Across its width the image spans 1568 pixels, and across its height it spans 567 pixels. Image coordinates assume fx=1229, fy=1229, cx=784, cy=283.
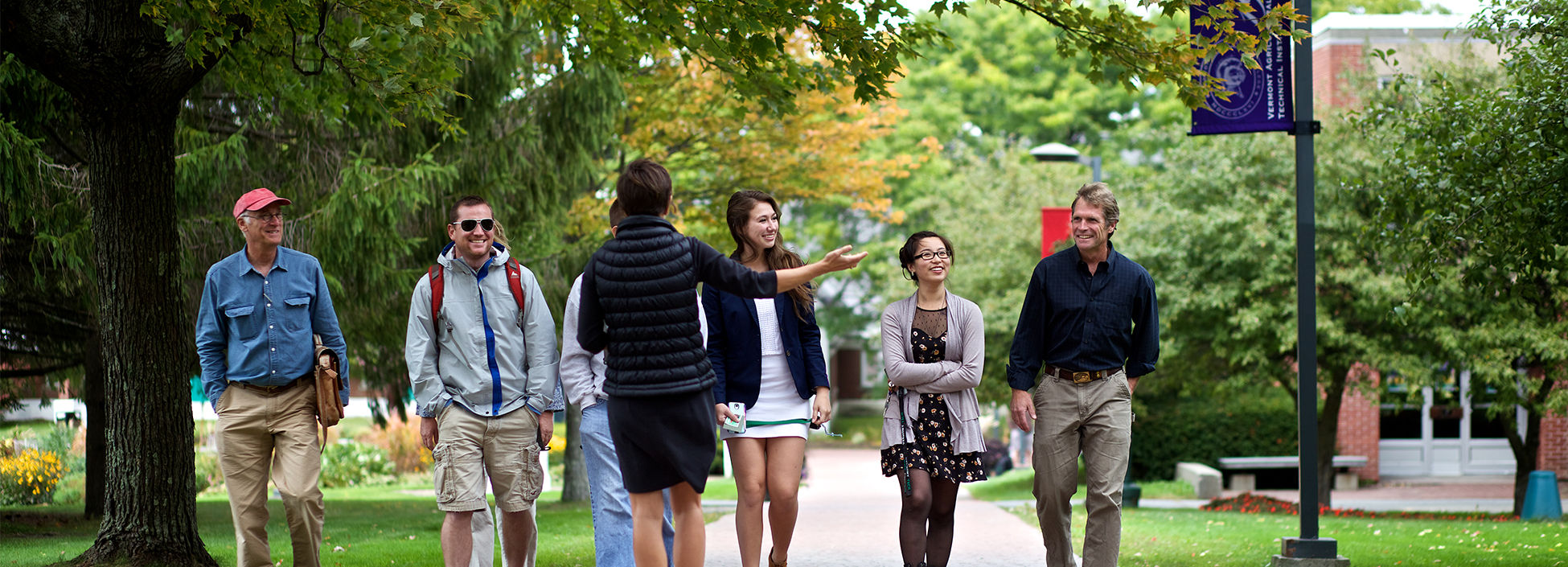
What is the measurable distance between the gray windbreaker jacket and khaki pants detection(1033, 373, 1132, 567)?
2477 mm

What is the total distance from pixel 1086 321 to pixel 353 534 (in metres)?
7.73

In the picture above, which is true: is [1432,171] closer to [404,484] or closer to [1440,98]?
[1440,98]

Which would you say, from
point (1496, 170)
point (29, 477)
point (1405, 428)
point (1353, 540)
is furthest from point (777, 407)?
point (1405, 428)

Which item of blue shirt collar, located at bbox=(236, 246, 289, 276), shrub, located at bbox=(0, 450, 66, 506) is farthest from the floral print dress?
shrub, located at bbox=(0, 450, 66, 506)

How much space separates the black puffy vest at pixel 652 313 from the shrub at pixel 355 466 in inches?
759

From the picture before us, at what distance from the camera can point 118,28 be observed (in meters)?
7.06

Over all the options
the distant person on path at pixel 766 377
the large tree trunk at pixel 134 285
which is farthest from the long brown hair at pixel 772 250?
the large tree trunk at pixel 134 285

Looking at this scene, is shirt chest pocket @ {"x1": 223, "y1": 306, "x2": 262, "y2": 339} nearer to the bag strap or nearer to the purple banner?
the bag strap

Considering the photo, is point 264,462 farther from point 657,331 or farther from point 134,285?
point 657,331

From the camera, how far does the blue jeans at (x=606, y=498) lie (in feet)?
18.7

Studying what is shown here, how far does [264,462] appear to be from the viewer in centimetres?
598

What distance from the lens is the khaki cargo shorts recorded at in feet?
18.8

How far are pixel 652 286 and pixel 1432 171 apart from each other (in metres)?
6.10

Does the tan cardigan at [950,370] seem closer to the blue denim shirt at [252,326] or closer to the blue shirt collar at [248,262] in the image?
the blue denim shirt at [252,326]
